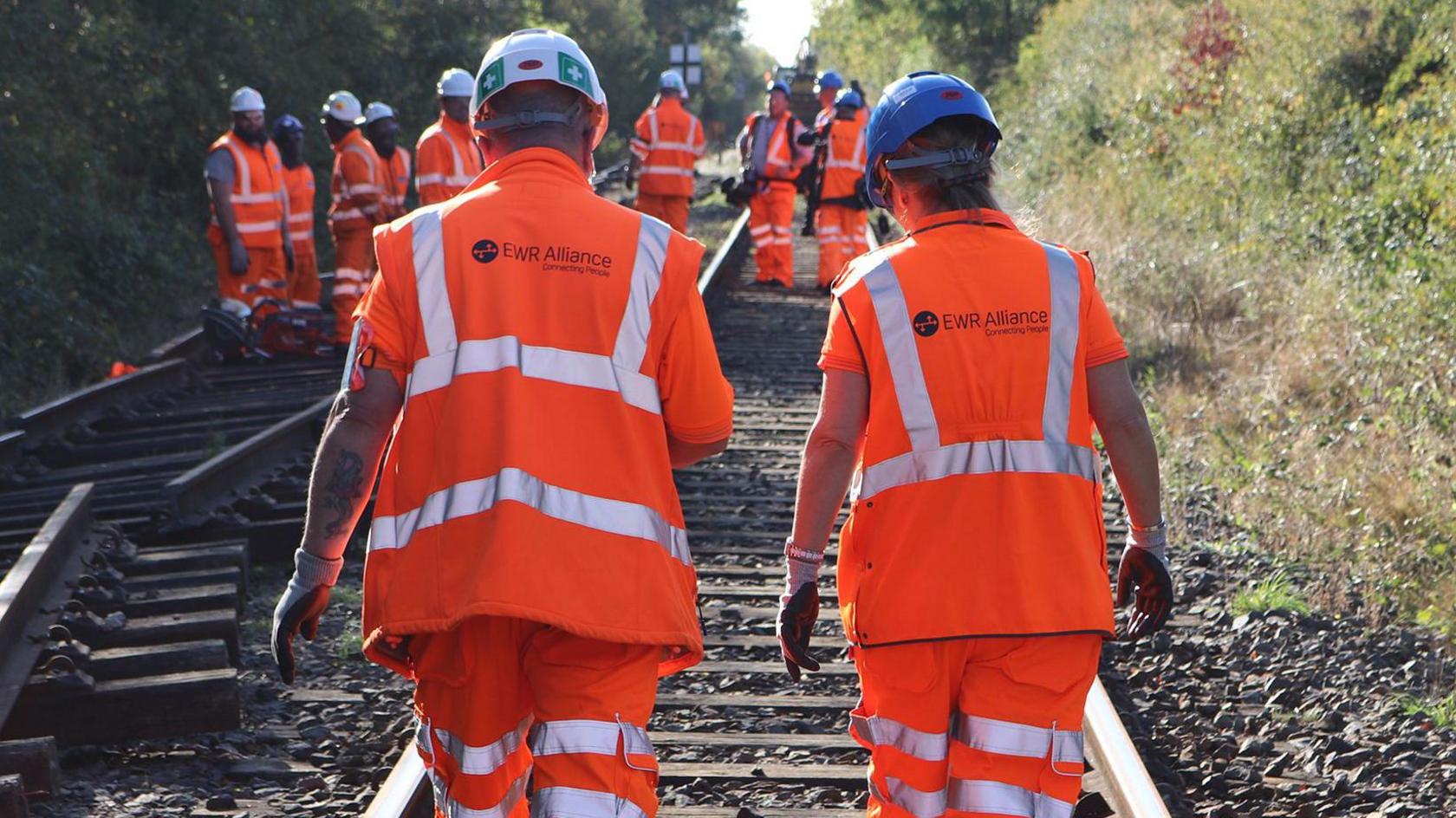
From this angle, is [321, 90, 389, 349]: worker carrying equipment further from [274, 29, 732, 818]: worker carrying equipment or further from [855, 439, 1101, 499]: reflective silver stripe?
[855, 439, 1101, 499]: reflective silver stripe

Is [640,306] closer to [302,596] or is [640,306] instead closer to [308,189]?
[302,596]

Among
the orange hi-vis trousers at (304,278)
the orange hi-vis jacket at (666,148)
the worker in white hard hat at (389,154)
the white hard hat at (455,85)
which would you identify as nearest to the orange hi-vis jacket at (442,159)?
the white hard hat at (455,85)

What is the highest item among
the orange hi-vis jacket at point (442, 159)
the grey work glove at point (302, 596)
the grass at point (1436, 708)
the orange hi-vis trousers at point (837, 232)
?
the orange hi-vis trousers at point (837, 232)

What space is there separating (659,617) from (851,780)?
6.34 feet

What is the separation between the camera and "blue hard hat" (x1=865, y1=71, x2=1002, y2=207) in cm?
316

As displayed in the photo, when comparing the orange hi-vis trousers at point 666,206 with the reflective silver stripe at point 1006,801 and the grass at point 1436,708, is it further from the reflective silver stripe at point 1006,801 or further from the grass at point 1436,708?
the reflective silver stripe at point 1006,801

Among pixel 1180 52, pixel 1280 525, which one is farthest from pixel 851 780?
pixel 1180 52

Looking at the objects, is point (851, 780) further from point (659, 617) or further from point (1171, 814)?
point (659, 617)

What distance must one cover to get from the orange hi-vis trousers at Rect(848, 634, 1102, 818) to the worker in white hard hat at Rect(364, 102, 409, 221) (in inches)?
411

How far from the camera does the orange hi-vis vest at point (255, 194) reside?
39.8 ft

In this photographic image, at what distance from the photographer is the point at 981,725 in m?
2.99

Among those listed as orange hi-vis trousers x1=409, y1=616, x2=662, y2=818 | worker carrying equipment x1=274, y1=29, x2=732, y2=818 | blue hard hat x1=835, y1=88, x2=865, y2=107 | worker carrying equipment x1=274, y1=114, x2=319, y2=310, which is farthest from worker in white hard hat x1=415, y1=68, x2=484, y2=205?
orange hi-vis trousers x1=409, y1=616, x2=662, y2=818

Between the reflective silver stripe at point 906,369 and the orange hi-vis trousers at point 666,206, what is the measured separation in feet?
41.3

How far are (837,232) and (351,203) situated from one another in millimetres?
4385
